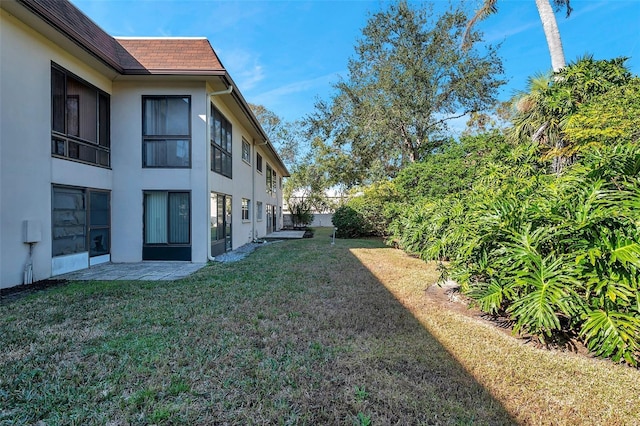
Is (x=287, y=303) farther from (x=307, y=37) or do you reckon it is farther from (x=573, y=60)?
(x=307, y=37)

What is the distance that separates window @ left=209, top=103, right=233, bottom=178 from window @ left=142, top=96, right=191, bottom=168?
0.77 m

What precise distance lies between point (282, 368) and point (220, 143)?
332 inches

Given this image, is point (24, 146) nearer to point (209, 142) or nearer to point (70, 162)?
point (70, 162)

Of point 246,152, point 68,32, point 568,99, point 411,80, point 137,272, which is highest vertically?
point 411,80

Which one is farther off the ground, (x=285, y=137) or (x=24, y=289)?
(x=285, y=137)

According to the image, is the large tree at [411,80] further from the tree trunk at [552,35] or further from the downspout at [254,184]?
Result: the downspout at [254,184]

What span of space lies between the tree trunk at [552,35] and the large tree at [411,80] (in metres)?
6.11

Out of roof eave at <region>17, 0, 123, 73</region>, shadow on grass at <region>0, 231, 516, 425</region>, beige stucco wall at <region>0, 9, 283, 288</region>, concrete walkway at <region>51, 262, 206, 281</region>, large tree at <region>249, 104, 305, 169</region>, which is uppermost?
large tree at <region>249, 104, 305, 169</region>

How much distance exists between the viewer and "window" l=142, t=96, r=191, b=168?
850 centimetres

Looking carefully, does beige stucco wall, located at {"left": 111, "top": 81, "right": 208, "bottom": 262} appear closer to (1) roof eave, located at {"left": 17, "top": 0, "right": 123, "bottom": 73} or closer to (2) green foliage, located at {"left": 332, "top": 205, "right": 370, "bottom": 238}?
(1) roof eave, located at {"left": 17, "top": 0, "right": 123, "bottom": 73}

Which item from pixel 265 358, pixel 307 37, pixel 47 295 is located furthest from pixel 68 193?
pixel 307 37

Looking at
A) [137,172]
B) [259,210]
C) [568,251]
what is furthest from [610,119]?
[259,210]

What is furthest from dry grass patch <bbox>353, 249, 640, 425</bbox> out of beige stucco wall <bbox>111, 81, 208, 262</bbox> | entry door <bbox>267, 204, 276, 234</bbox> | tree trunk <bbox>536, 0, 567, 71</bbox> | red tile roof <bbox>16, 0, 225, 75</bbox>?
entry door <bbox>267, 204, 276, 234</bbox>

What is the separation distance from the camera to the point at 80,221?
737 centimetres
